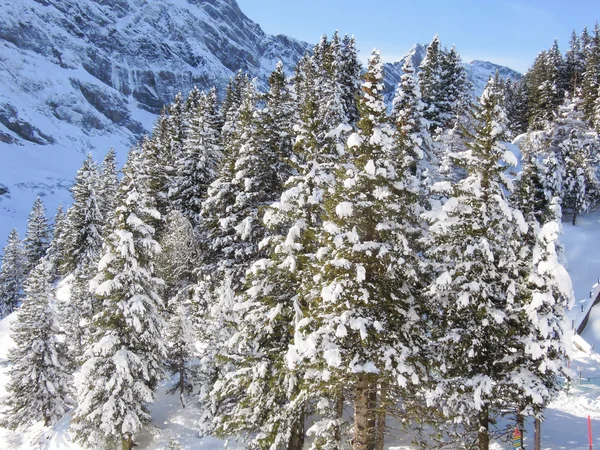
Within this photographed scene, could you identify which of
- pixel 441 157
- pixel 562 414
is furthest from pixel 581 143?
pixel 562 414

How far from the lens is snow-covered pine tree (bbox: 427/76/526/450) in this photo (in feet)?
42.1

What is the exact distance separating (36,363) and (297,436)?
19920 millimetres

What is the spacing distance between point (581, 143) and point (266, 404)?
157 ft

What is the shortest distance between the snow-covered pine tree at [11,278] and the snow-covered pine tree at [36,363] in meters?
35.4

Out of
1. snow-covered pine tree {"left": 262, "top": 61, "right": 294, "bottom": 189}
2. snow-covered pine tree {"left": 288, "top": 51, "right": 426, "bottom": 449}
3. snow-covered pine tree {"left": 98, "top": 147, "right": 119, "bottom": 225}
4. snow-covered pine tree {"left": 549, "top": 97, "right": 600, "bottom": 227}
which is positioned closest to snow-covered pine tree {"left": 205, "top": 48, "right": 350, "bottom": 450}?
snow-covered pine tree {"left": 288, "top": 51, "right": 426, "bottom": 449}

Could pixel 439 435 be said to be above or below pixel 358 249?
below

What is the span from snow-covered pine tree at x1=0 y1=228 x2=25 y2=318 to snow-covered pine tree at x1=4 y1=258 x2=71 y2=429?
1393 inches

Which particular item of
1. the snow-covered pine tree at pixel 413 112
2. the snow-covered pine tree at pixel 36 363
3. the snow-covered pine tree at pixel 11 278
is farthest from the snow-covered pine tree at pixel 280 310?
the snow-covered pine tree at pixel 11 278

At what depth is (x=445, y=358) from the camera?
44.5ft

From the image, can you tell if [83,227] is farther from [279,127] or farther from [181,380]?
[279,127]

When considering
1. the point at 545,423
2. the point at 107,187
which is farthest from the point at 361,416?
the point at 107,187

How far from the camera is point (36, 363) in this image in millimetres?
28203

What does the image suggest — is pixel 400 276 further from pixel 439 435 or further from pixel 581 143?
pixel 581 143

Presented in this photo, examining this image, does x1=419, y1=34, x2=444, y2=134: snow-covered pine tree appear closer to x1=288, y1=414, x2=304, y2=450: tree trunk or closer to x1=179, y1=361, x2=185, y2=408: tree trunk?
x1=179, y1=361, x2=185, y2=408: tree trunk
